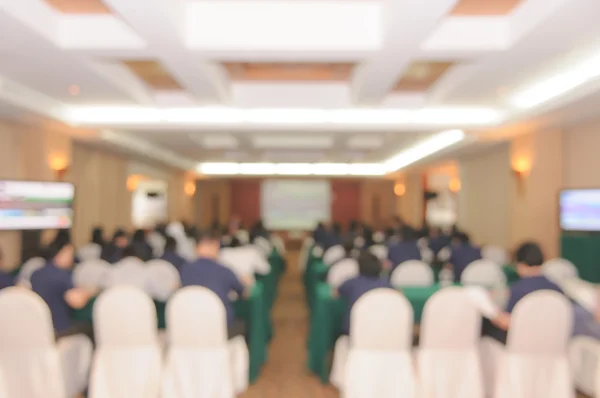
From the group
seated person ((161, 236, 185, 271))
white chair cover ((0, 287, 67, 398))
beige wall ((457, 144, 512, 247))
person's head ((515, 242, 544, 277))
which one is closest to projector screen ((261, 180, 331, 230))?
beige wall ((457, 144, 512, 247))

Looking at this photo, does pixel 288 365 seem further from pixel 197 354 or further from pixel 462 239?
pixel 462 239

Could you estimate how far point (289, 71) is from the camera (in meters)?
6.84

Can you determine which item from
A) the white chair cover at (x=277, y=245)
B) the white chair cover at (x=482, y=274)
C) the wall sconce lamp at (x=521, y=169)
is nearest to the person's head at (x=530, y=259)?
the white chair cover at (x=482, y=274)

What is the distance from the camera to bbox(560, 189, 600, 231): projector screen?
752 cm

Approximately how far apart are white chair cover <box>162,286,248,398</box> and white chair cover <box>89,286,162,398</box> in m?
0.12

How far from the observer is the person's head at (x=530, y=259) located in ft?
12.4

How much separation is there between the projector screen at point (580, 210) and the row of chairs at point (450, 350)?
471cm

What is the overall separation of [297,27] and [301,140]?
6747 millimetres

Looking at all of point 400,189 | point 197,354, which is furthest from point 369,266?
point 400,189

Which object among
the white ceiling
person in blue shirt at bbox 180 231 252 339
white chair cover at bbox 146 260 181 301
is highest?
the white ceiling

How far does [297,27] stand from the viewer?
15.0 feet

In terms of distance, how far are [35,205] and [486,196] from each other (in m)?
10.1

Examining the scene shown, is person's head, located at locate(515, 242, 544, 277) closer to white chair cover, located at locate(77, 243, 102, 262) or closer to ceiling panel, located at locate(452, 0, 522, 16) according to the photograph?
ceiling panel, located at locate(452, 0, 522, 16)

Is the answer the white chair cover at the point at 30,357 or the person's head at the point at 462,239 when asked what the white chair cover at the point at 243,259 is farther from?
the person's head at the point at 462,239
